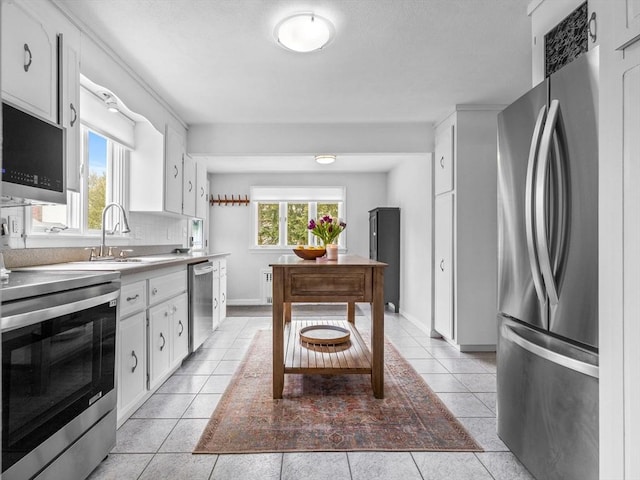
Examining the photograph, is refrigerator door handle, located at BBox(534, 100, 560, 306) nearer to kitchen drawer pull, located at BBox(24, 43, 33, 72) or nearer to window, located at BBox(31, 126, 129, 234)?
kitchen drawer pull, located at BBox(24, 43, 33, 72)

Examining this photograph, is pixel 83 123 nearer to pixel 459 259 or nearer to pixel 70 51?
pixel 70 51

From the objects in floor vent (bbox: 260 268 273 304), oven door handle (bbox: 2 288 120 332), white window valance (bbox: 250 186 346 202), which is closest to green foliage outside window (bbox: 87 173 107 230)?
oven door handle (bbox: 2 288 120 332)

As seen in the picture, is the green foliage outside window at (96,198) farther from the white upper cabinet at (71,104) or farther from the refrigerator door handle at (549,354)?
the refrigerator door handle at (549,354)

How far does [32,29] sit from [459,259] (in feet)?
11.5

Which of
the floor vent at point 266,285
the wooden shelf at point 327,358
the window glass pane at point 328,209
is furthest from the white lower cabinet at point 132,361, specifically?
the window glass pane at point 328,209

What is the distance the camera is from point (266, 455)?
6.34 feet

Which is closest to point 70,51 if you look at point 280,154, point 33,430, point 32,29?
point 32,29

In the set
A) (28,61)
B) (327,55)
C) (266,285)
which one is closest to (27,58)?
(28,61)

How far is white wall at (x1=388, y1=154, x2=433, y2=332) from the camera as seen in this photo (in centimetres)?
441

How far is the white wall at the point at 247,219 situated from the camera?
6445 millimetres

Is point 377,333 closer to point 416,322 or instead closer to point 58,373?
point 58,373

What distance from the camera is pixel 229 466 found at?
1.84 meters

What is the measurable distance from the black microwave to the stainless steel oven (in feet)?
1.39

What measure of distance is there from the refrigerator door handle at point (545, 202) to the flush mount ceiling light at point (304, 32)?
56.5 inches
